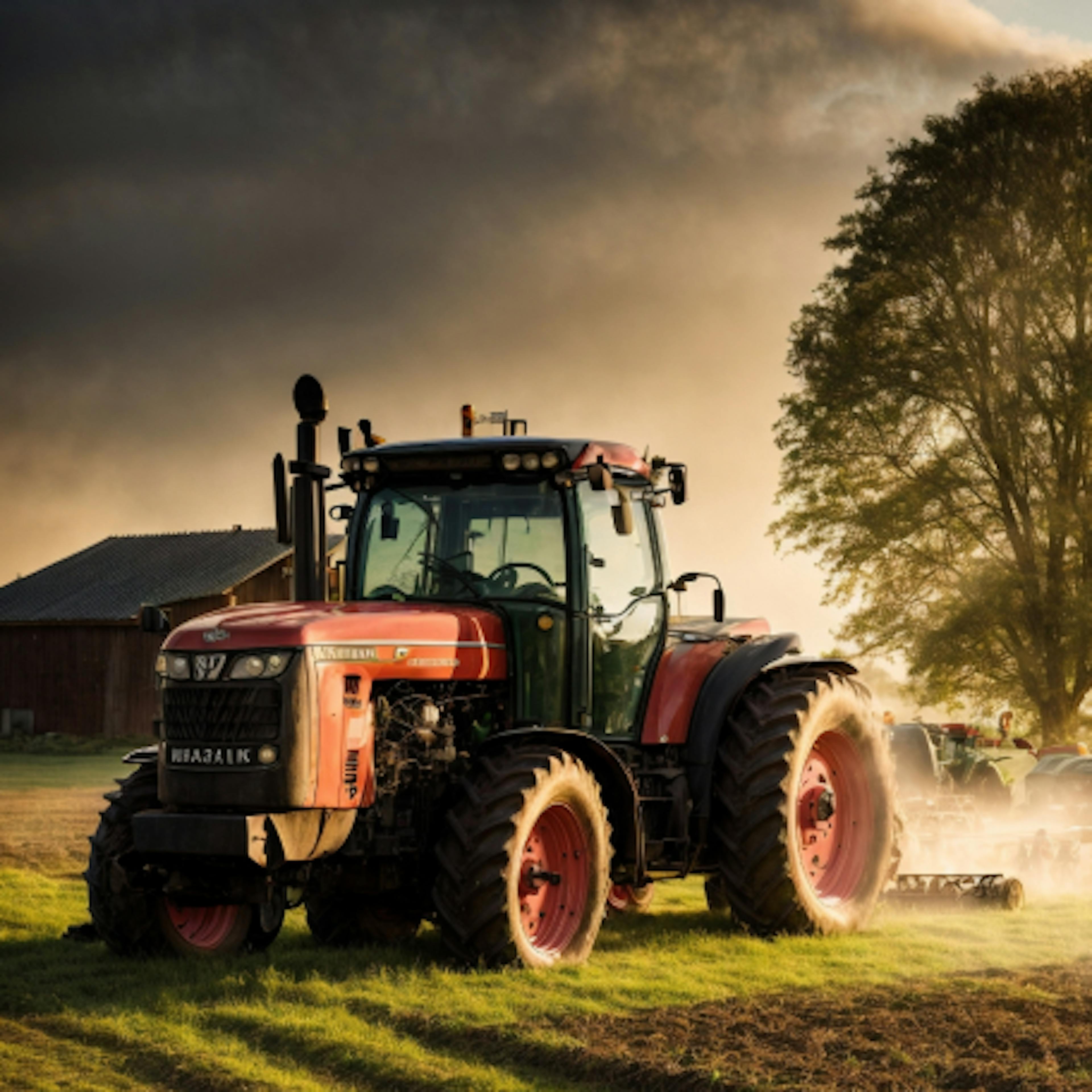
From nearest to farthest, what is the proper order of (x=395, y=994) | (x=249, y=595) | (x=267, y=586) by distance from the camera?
(x=395, y=994), (x=249, y=595), (x=267, y=586)

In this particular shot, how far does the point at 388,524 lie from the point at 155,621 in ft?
4.93

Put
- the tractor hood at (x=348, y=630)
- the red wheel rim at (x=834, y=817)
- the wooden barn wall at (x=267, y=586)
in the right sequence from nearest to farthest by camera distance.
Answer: the tractor hood at (x=348, y=630) < the red wheel rim at (x=834, y=817) < the wooden barn wall at (x=267, y=586)

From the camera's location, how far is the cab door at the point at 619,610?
9.66 metres

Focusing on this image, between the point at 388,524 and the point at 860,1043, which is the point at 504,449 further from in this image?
the point at 860,1043

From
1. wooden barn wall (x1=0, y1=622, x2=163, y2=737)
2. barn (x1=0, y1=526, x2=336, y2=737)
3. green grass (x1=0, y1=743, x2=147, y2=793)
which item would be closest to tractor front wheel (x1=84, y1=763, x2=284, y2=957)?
green grass (x1=0, y1=743, x2=147, y2=793)

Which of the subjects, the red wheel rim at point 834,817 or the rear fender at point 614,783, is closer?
the rear fender at point 614,783

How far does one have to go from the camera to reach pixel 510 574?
955 centimetres

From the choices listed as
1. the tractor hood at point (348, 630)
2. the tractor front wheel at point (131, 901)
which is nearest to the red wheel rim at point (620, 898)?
the tractor front wheel at point (131, 901)

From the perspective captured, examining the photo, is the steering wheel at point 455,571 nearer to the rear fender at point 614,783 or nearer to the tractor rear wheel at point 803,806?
the rear fender at point 614,783

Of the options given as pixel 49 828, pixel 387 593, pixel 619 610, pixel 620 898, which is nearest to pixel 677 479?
pixel 619 610

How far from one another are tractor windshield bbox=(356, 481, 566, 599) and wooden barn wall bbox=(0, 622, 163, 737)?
34748 millimetres

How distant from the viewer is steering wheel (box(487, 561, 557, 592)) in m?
9.52

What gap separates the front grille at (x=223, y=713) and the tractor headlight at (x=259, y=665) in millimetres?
56

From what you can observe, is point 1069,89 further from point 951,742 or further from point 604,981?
point 604,981
